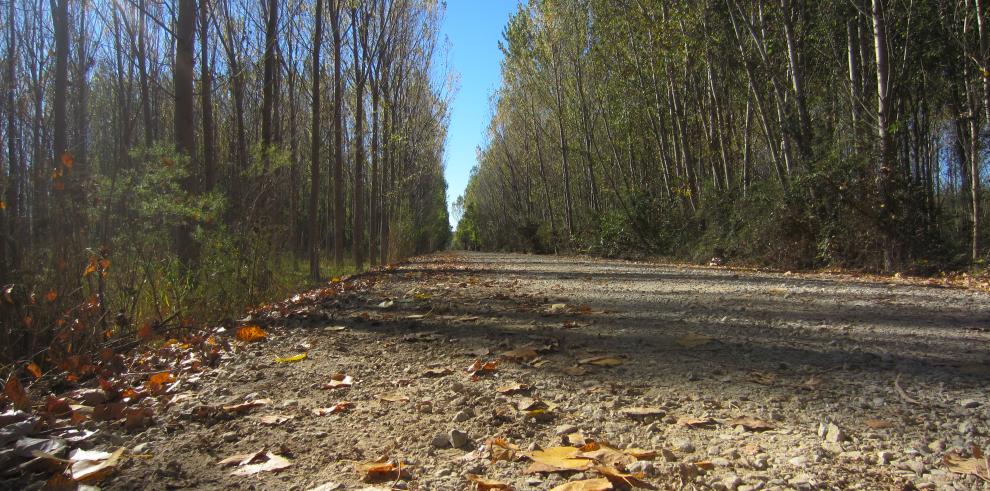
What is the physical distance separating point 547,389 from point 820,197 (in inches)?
427

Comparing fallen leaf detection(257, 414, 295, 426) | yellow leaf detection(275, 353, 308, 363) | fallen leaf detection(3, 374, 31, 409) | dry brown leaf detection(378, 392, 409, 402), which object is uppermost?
fallen leaf detection(3, 374, 31, 409)

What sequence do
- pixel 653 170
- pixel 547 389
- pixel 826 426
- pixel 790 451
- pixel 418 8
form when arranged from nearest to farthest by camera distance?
pixel 790 451 → pixel 826 426 → pixel 547 389 → pixel 418 8 → pixel 653 170

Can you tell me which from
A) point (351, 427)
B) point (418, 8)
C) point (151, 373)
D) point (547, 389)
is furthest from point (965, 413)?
point (418, 8)

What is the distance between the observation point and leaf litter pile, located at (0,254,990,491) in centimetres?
188

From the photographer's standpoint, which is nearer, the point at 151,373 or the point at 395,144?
the point at 151,373

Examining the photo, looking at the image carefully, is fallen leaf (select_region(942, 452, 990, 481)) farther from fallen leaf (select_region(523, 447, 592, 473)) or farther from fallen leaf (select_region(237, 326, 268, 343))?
fallen leaf (select_region(237, 326, 268, 343))

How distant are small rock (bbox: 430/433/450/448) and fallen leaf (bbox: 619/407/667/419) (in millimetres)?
771

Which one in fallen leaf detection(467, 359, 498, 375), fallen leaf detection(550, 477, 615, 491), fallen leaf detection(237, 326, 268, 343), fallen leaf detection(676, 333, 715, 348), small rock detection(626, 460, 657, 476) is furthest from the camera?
fallen leaf detection(237, 326, 268, 343)

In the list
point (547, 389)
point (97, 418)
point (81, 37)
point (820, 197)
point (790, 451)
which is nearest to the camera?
point (790, 451)

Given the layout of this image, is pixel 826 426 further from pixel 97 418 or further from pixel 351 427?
pixel 97 418

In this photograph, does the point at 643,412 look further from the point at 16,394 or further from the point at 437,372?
the point at 16,394

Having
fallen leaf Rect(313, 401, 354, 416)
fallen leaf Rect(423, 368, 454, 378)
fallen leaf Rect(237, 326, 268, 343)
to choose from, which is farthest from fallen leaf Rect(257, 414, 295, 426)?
fallen leaf Rect(237, 326, 268, 343)

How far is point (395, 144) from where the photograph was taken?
22.6 meters

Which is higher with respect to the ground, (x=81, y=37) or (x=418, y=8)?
(x=418, y=8)
